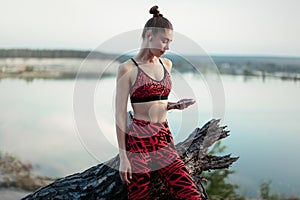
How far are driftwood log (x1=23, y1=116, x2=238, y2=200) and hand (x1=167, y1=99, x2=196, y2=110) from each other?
9.2 inches

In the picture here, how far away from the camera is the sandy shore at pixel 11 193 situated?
2.81m

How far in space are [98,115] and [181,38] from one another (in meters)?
0.37

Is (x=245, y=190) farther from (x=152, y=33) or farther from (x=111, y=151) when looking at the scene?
(x=152, y=33)

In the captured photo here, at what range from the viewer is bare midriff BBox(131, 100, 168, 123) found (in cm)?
127

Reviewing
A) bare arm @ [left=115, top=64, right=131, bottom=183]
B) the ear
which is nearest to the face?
the ear

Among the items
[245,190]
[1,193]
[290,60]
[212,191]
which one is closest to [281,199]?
[245,190]

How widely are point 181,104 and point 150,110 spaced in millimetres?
117

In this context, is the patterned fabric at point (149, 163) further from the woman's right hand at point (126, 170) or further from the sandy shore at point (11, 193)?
the sandy shore at point (11, 193)

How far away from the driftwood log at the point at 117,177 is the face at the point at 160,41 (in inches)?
16.4

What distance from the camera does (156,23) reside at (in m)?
1.23

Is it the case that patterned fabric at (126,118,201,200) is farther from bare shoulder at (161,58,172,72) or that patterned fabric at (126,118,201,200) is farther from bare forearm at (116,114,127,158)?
bare shoulder at (161,58,172,72)

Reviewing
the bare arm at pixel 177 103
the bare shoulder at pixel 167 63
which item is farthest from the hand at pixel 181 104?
the bare shoulder at pixel 167 63

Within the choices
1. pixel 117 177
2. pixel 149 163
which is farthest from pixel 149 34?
pixel 117 177

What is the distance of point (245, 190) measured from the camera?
316cm
